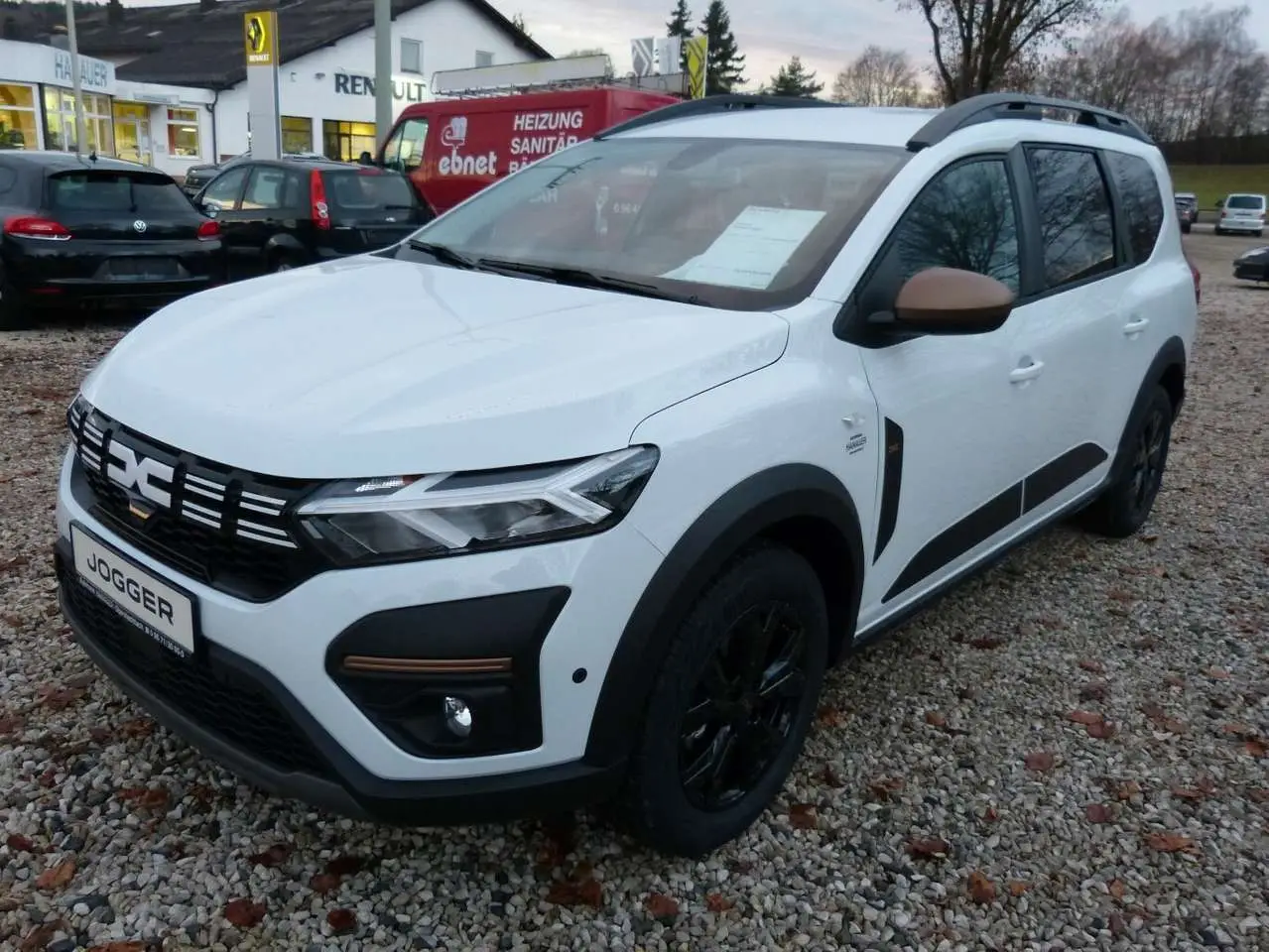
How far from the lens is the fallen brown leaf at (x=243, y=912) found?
2.28 m

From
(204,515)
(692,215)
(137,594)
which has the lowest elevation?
(137,594)

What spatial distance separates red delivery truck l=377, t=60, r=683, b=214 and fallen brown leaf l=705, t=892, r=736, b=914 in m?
11.0

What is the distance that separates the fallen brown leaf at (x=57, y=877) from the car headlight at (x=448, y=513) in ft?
3.81

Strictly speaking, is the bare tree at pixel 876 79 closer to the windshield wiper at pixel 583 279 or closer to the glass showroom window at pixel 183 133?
the glass showroom window at pixel 183 133

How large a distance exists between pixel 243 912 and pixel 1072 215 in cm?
335

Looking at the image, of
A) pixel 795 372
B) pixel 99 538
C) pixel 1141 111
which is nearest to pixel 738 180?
pixel 795 372

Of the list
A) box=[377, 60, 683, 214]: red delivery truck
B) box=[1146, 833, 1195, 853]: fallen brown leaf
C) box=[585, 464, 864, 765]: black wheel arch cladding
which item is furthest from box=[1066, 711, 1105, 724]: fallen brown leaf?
box=[377, 60, 683, 214]: red delivery truck

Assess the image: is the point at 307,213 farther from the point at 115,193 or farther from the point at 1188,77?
the point at 1188,77

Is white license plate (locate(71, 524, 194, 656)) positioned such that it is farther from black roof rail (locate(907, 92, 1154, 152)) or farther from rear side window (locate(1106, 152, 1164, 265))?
rear side window (locate(1106, 152, 1164, 265))

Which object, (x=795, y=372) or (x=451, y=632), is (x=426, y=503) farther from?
(x=795, y=372)

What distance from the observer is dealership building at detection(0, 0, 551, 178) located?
105 ft

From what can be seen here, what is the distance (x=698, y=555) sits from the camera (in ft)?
6.91

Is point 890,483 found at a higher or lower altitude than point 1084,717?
higher

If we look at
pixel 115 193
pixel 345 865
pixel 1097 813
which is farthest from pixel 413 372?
pixel 115 193
